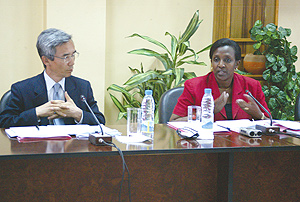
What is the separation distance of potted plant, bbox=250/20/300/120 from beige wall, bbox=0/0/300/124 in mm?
605

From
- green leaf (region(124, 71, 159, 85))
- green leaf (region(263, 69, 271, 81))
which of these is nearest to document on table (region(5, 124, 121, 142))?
green leaf (region(124, 71, 159, 85))

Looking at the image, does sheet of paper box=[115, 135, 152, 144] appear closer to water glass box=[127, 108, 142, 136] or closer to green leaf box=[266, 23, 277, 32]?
water glass box=[127, 108, 142, 136]

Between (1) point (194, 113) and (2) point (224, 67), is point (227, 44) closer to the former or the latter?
(2) point (224, 67)

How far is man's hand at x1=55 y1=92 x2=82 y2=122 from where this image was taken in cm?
191

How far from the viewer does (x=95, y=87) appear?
11.5 ft

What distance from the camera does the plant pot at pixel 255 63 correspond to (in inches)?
145

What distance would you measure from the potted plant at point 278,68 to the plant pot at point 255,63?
48 mm

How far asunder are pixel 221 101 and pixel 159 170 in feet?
2.23

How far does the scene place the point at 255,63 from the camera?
3678 mm

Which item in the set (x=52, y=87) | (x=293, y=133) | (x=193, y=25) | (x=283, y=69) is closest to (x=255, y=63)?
(x=283, y=69)

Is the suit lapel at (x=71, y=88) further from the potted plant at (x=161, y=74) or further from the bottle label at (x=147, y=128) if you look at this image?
the potted plant at (x=161, y=74)

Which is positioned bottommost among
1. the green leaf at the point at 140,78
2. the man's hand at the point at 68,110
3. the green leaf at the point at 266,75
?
the man's hand at the point at 68,110

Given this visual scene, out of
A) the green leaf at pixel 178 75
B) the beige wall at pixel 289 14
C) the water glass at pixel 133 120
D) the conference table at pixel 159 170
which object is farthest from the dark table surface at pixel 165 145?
the beige wall at pixel 289 14

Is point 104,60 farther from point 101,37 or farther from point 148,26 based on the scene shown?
point 148,26
